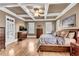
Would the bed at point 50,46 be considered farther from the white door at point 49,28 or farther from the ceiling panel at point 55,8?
the ceiling panel at point 55,8

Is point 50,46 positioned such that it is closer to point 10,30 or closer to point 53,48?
point 53,48

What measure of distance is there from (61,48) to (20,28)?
1.38 meters

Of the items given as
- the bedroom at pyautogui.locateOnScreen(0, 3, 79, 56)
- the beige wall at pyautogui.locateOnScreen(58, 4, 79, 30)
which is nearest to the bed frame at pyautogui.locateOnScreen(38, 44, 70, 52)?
the bedroom at pyautogui.locateOnScreen(0, 3, 79, 56)

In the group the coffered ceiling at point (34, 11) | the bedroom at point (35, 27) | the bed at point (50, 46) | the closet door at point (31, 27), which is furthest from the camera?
the bed at point (50, 46)

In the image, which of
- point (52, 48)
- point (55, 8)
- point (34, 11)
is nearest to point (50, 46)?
point (52, 48)

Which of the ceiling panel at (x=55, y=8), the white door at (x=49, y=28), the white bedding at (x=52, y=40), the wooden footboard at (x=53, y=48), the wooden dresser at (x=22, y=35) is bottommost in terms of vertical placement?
the wooden footboard at (x=53, y=48)

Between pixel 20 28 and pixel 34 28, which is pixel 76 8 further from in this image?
pixel 20 28

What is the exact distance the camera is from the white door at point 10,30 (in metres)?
3.95

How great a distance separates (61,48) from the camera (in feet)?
13.6

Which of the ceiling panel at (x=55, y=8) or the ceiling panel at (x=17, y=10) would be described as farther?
the ceiling panel at (x=17, y=10)

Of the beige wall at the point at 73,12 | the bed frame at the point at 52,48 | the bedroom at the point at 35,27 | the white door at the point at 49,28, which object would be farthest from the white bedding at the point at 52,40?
the beige wall at the point at 73,12

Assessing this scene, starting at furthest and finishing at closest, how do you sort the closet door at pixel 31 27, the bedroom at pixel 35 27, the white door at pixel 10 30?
the white door at pixel 10 30 < the closet door at pixel 31 27 < the bedroom at pixel 35 27

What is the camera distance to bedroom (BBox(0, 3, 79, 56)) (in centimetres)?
351

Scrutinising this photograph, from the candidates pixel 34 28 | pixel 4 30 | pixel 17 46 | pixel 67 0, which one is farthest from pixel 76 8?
pixel 4 30
